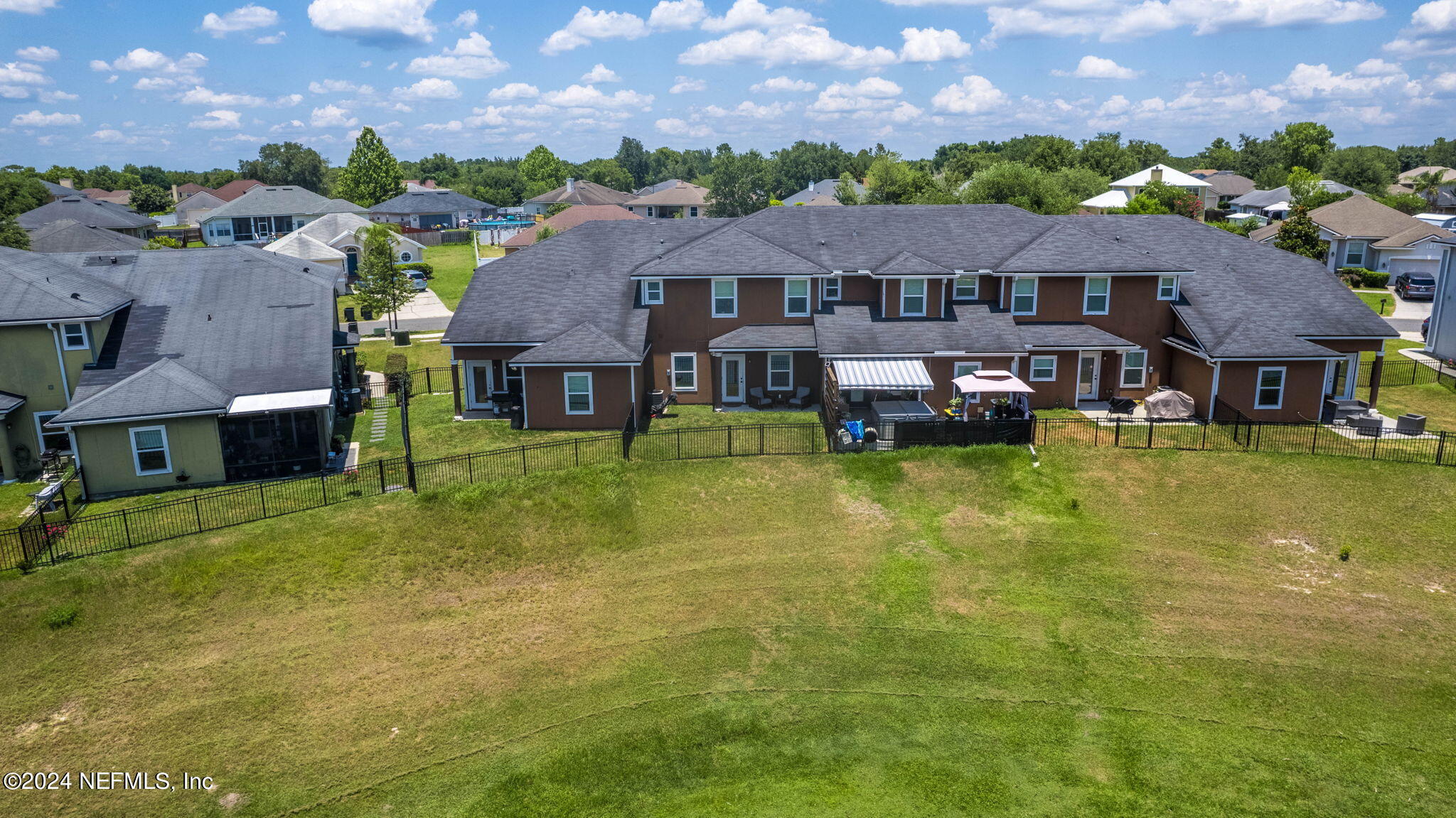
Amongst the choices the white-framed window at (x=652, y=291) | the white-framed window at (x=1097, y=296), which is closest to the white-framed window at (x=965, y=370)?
the white-framed window at (x=1097, y=296)

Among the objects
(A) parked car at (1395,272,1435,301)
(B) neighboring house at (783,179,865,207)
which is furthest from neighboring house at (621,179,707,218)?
(A) parked car at (1395,272,1435,301)

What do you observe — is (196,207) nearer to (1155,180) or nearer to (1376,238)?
(1155,180)

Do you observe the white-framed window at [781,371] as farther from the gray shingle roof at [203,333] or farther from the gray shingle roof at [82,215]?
the gray shingle roof at [82,215]

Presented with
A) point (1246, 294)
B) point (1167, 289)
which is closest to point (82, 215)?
point (1167, 289)

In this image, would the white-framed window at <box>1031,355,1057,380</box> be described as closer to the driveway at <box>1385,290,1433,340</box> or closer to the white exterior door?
the white exterior door

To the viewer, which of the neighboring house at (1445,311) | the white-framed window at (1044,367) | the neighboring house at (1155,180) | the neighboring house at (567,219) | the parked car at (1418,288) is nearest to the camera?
the white-framed window at (1044,367)
